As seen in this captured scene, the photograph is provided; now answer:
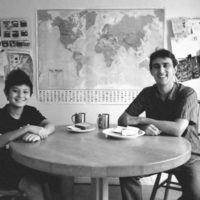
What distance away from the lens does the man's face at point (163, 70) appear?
2074 millimetres

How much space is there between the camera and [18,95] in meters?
1.96

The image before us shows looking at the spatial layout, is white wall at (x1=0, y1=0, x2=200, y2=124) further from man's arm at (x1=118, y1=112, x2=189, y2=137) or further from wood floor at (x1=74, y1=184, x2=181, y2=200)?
man's arm at (x1=118, y1=112, x2=189, y2=137)

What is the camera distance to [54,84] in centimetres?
288

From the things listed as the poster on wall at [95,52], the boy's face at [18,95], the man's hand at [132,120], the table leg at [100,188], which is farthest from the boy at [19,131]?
the poster on wall at [95,52]

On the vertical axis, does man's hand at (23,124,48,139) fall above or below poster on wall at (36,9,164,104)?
below

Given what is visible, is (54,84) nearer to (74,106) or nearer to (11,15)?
(74,106)

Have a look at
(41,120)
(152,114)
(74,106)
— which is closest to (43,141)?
(41,120)

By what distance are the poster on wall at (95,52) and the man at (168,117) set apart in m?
0.64

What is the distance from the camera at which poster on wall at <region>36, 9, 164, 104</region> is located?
277cm

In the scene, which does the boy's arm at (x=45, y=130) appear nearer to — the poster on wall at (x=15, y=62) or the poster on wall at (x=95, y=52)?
the poster on wall at (x=95, y=52)

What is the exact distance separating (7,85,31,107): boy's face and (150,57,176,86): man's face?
95 cm

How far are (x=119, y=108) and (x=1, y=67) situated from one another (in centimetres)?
127

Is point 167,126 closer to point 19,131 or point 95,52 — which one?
point 19,131

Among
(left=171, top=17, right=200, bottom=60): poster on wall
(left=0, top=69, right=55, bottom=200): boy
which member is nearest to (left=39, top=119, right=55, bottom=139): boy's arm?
(left=0, top=69, right=55, bottom=200): boy
